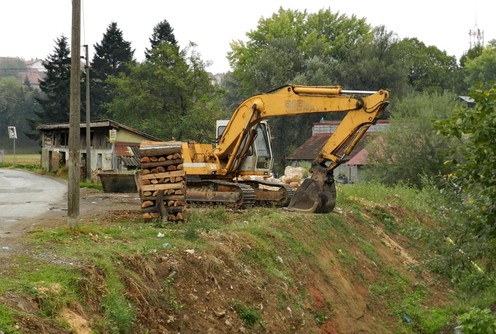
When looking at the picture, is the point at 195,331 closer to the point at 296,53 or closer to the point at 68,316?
the point at 68,316

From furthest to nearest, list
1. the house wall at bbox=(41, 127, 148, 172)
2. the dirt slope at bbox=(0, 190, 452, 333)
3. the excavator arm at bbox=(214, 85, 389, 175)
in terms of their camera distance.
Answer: the house wall at bbox=(41, 127, 148, 172) → the excavator arm at bbox=(214, 85, 389, 175) → the dirt slope at bbox=(0, 190, 452, 333)

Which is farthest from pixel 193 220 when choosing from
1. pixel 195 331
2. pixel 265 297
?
pixel 195 331

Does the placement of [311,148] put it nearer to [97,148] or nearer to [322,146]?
[322,146]

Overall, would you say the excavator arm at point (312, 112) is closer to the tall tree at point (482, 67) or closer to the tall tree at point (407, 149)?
the tall tree at point (407, 149)

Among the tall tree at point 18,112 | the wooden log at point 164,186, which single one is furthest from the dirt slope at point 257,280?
the tall tree at point 18,112

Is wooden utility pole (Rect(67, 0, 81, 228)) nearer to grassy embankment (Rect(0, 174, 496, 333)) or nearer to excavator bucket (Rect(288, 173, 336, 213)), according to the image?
grassy embankment (Rect(0, 174, 496, 333))

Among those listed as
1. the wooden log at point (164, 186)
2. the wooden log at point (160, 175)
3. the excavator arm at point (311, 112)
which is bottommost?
the wooden log at point (164, 186)

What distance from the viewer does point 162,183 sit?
17.2 m

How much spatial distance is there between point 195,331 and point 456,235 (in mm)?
4880

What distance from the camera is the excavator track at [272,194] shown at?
23.2 meters

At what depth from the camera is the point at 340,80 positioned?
67.8 m

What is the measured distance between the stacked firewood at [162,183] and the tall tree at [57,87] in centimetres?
4724

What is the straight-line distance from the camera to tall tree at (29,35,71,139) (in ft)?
207

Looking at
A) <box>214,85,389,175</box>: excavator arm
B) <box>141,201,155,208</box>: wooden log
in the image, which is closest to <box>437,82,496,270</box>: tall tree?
<box>141,201,155,208</box>: wooden log
